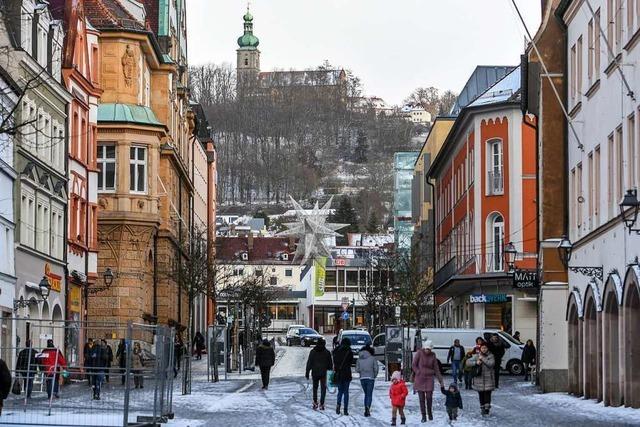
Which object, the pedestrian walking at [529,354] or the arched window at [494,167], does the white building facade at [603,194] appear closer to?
the pedestrian walking at [529,354]

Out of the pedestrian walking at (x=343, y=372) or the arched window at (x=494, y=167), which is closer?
the pedestrian walking at (x=343, y=372)

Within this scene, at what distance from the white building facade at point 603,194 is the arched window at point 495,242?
25.5 meters

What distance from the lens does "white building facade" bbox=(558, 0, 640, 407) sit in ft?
105

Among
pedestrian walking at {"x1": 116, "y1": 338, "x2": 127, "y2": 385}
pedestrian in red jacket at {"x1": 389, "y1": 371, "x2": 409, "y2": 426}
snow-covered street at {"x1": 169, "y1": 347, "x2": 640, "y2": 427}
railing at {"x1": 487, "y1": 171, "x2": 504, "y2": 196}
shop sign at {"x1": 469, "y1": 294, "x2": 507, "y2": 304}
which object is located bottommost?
snow-covered street at {"x1": 169, "y1": 347, "x2": 640, "y2": 427}

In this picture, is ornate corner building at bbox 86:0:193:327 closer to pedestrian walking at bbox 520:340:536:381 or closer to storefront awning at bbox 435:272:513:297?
storefront awning at bbox 435:272:513:297

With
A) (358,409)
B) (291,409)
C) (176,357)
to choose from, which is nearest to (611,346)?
(358,409)

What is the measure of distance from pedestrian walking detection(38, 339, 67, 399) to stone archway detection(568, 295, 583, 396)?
18857mm

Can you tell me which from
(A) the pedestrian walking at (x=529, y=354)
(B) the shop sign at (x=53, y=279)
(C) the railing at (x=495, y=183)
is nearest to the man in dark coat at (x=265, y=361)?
(B) the shop sign at (x=53, y=279)

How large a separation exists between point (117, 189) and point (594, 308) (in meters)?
32.4

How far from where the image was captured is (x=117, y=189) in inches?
2613

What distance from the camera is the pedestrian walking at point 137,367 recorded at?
23.9 m

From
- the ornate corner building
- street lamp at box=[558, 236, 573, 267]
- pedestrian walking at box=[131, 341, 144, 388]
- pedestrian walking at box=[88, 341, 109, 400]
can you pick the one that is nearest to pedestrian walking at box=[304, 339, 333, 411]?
street lamp at box=[558, 236, 573, 267]

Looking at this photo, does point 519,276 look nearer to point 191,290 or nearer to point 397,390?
point 397,390

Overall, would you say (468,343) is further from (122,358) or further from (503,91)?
(122,358)
